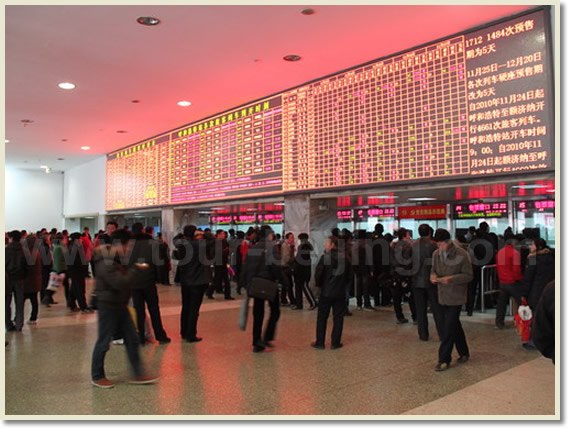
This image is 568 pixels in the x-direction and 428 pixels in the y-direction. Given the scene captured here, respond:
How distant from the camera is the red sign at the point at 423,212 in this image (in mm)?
12555

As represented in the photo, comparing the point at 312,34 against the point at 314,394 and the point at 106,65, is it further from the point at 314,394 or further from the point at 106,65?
the point at 314,394

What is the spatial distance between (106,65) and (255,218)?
8.73 m

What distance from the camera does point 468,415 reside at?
4.15 metres

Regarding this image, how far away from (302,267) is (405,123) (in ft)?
11.2

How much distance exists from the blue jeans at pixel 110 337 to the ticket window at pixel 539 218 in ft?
29.2

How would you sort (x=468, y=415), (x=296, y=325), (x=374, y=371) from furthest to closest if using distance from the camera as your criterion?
(x=296, y=325) → (x=374, y=371) → (x=468, y=415)

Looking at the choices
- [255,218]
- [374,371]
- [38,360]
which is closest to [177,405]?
[374,371]

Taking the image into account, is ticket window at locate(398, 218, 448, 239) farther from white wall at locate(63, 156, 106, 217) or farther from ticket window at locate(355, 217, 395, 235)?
white wall at locate(63, 156, 106, 217)

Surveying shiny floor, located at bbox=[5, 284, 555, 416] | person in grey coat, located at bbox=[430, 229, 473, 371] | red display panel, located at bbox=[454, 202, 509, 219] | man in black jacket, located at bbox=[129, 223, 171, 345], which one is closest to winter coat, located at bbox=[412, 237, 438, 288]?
shiny floor, located at bbox=[5, 284, 555, 416]

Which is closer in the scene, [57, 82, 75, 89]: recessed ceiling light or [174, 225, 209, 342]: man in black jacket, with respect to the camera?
[174, 225, 209, 342]: man in black jacket

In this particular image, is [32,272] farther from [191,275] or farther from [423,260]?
[423,260]

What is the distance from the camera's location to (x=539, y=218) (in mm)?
10930

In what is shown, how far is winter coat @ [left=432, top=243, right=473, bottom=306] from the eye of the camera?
5.56 m

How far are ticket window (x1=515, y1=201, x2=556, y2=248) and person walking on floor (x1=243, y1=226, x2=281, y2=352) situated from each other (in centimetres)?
685
